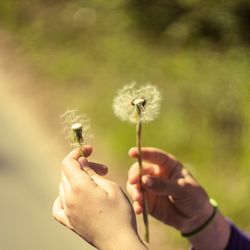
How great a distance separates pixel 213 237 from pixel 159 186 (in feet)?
0.96

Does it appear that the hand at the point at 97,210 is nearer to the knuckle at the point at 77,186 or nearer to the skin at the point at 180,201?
the knuckle at the point at 77,186

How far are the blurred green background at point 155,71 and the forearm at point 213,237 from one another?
2.08ft

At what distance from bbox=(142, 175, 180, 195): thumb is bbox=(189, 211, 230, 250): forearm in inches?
6.9

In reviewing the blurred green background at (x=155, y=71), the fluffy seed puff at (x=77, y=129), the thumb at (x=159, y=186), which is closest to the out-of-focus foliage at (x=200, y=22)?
the blurred green background at (x=155, y=71)

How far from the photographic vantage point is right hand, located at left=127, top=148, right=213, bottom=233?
52.7 inches

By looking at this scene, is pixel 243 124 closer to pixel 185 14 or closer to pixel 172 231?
pixel 172 231

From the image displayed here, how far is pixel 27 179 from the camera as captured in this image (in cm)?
243

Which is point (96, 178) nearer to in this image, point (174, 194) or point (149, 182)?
point (149, 182)

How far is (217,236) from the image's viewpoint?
1465 millimetres

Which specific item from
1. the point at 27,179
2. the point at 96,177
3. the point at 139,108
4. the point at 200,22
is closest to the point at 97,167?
the point at 96,177

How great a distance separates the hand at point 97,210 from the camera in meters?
1.01

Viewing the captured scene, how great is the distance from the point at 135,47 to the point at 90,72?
0.32m

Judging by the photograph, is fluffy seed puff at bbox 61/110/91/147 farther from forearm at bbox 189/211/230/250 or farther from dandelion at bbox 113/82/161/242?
forearm at bbox 189/211/230/250

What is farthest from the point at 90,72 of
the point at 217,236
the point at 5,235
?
the point at 217,236
